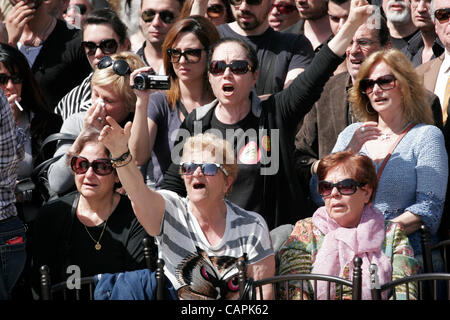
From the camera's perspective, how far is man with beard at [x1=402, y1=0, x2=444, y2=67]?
7.13 metres

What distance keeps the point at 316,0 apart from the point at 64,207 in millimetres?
3155

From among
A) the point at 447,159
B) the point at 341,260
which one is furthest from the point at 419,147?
the point at 341,260

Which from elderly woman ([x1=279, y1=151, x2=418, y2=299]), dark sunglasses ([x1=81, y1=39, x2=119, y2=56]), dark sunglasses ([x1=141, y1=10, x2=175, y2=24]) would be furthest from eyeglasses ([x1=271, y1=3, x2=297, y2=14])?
elderly woman ([x1=279, y1=151, x2=418, y2=299])

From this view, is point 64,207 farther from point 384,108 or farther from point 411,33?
point 411,33

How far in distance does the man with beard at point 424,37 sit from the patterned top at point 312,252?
91.6 inches

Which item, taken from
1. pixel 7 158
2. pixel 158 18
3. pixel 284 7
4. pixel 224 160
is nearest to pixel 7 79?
pixel 7 158

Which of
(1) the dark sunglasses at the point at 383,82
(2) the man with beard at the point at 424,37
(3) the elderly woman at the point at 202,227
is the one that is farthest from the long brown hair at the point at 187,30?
(2) the man with beard at the point at 424,37

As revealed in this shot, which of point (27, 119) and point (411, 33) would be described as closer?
point (27, 119)

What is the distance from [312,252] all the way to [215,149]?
30.6 inches

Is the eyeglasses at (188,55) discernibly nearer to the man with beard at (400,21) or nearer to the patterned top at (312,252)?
the patterned top at (312,252)

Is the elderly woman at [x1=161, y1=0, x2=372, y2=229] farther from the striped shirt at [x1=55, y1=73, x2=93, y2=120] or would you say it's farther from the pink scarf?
the striped shirt at [x1=55, y1=73, x2=93, y2=120]

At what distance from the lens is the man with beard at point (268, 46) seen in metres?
6.68

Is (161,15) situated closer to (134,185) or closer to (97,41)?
(97,41)

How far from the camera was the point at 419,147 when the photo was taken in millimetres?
5598
